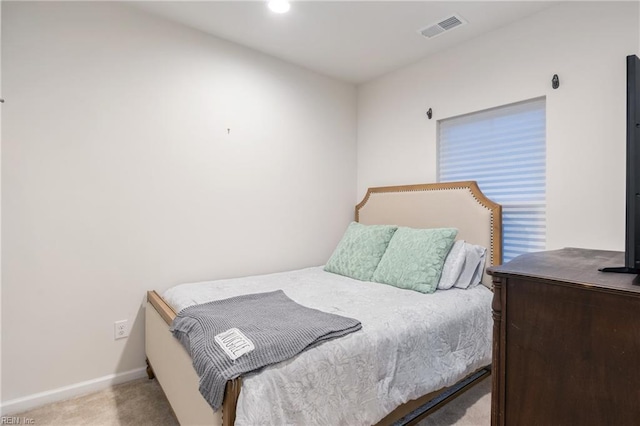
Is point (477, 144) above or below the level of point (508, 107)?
below

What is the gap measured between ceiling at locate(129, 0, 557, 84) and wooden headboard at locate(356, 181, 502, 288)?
1.17 metres

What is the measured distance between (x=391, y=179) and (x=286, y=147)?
1083mm

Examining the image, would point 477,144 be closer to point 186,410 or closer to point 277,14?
point 277,14

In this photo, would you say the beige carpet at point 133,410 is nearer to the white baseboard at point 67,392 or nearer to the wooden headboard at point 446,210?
the white baseboard at point 67,392

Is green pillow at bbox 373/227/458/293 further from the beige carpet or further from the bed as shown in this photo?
the beige carpet

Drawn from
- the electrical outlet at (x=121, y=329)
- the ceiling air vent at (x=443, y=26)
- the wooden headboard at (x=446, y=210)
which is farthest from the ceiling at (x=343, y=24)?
the electrical outlet at (x=121, y=329)

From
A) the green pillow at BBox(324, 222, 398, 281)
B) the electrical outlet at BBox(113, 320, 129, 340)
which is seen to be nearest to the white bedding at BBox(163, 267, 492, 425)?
the green pillow at BBox(324, 222, 398, 281)

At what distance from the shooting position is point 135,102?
7.36 ft

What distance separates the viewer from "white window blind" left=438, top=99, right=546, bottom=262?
2289 millimetres

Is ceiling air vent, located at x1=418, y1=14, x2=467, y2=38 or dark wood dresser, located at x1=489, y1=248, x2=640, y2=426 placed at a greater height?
ceiling air vent, located at x1=418, y1=14, x2=467, y2=38

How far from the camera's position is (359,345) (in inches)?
55.6

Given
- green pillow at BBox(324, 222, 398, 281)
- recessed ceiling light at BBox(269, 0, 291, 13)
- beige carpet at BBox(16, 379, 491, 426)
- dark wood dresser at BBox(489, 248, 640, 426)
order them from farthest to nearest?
green pillow at BBox(324, 222, 398, 281) → recessed ceiling light at BBox(269, 0, 291, 13) → beige carpet at BBox(16, 379, 491, 426) → dark wood dresser at BBox(489, 248, 640, 426)

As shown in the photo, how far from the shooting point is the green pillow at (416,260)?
2.14 meters

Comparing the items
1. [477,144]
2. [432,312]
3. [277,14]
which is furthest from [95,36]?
[477,144]
